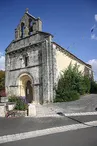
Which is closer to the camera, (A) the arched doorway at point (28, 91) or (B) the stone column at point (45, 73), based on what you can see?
(B) the stone column at point (45, 73)

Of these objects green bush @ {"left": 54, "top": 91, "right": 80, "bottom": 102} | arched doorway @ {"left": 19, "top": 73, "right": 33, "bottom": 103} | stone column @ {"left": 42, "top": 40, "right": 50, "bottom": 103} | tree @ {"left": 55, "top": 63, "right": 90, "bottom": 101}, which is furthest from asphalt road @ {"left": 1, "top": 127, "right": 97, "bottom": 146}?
arched doorway @ {"left": 19, "top": 73, "right": 33, "bottom": 103}

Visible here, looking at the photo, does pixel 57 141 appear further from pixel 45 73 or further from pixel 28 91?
pixel 28 91

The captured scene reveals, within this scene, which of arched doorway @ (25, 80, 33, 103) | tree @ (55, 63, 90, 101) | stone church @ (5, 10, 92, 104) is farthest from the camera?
arched doorway @ (25, 80, 33, 103)

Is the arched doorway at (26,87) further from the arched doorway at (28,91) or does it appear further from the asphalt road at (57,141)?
the asphalt road at (57,141)

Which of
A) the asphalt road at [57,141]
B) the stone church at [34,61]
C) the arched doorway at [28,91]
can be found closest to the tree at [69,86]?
the stone church at [34,61]

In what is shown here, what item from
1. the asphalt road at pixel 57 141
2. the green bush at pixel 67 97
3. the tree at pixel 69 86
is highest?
the tree at pixel 69 86

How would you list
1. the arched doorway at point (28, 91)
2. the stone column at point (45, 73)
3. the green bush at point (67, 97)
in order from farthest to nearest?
the arched doorway at point (28, 91)
the stone column at point (45, 73)
the green bush at point (67, 97)

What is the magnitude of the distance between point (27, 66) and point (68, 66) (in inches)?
211

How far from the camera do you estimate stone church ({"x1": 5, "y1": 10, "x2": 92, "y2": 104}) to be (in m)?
17.8

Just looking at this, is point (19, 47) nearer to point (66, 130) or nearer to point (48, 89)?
point (48, 89)

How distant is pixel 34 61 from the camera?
767 inches

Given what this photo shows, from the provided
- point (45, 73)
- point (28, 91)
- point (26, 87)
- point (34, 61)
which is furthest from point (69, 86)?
point (26, 87)

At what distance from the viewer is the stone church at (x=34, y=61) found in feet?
58.3

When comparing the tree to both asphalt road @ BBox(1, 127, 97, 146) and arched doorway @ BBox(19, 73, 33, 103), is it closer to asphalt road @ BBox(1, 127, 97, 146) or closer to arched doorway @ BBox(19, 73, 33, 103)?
arched doorway @ BBox(19, 73, 33, 103)
